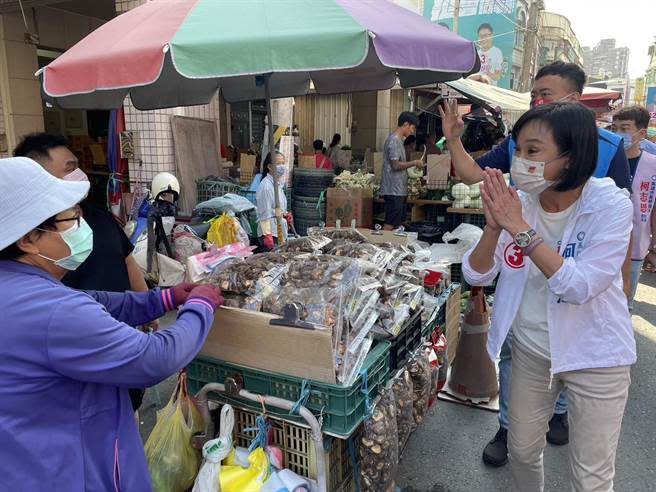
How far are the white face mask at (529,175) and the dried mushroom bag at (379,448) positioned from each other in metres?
1.09

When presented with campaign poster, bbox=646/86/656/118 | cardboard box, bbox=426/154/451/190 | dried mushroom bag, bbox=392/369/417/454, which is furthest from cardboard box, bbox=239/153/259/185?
campaign poster, bbox=646/86/656/118

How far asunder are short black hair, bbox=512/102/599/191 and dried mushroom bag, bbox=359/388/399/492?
1.19 m

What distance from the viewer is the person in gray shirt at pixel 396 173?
23.2 feet

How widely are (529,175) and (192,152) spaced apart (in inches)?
232

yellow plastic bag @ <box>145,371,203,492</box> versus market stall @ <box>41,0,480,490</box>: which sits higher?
market stall @ <box>41,0,480,490</box>

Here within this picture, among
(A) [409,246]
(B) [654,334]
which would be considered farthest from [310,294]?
(B) [654,334]

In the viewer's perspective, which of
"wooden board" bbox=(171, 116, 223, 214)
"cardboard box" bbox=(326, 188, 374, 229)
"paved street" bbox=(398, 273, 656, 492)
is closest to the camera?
"paved street" bbox=(398, 273, 656, 492)

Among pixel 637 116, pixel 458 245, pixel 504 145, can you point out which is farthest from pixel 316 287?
pixel 637 116

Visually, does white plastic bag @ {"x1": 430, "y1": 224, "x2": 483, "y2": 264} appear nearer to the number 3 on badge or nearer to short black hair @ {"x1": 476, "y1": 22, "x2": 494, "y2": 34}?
the number 3 on badge

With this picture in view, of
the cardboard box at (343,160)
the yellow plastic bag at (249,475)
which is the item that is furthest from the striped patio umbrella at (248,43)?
the cardboard box at (343,160)

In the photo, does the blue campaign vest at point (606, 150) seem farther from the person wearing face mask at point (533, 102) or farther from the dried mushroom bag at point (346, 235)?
the dried mushroom bag at point (346, 235)

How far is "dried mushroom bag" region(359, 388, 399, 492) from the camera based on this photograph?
1.94m

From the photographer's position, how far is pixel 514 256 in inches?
81.9

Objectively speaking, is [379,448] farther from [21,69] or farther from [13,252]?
[21,69]
